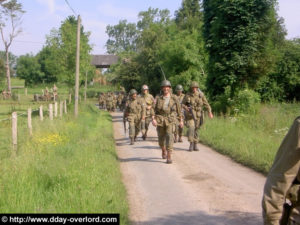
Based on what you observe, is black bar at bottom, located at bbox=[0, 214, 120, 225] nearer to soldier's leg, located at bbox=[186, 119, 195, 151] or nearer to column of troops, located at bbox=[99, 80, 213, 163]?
column of troops, located at bbox=[99, 80, 213, 163]

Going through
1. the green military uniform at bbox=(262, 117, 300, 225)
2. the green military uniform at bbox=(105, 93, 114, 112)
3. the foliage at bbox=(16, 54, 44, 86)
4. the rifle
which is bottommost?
the green military uniform at bbox=(105, 93, 114, 112)

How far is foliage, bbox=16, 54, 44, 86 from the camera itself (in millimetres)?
78688

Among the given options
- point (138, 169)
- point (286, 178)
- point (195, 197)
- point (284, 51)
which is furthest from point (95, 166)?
point (284, 51)

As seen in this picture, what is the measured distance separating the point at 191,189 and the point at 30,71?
253 ft

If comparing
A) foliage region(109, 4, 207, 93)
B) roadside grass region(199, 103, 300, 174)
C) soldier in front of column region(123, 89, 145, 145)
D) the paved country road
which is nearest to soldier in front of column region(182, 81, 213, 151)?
the paved country road

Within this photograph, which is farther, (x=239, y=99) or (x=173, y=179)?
(x=239, y=99)

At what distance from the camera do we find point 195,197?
659cm

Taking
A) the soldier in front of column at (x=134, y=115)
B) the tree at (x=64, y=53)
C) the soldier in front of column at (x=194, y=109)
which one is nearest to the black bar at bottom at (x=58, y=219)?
the soldier in front of column at (x=194, y=109)

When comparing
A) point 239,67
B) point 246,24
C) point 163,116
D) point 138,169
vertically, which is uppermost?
point 246,24

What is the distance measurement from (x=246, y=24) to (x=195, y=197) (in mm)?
14147

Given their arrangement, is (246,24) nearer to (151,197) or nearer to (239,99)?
(239,99)

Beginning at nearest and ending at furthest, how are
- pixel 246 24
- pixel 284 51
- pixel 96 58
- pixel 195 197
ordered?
pixel 195 197 < pixel 246 24 < pixel 284 51 < pixel 96 58

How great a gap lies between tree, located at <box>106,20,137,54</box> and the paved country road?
89.9 metres

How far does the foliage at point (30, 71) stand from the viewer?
78688 mm
